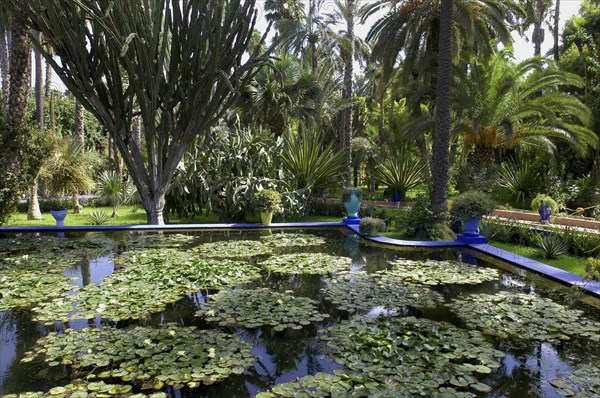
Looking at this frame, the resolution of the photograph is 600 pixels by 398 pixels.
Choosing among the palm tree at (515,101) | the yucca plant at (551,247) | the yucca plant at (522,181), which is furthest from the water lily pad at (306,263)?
the yucca plant at (522,181)

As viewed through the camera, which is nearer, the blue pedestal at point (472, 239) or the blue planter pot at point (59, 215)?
the blue pedestal at point (472, 239)

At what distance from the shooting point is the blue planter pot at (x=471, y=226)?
9062 millimetres

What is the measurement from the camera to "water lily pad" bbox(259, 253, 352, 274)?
700cm

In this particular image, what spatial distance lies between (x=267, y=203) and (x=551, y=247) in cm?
664

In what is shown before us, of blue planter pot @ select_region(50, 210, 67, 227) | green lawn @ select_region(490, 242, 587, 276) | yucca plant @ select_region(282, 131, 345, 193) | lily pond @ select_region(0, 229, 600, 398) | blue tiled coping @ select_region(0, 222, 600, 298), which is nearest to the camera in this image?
lily pond @ select_region(0, 229, 600, 398)

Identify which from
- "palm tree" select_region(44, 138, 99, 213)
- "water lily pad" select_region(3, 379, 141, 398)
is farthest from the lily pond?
"palm tree" select_region(44, 138, 99, 213)

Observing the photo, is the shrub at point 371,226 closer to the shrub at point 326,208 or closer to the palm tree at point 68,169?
the shrub at point 326,208

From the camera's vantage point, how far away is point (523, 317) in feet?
16.0

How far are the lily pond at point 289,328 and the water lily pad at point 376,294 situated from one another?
0.09 ft

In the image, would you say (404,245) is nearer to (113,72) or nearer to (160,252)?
(160,252)

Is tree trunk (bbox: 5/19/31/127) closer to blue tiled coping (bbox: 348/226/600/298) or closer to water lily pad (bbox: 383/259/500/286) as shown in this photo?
blue tiled coping (bbox: 348/226/600/298)

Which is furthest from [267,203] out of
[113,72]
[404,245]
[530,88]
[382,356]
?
[530,88]

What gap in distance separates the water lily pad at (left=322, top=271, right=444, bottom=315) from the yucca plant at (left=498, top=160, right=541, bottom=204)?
476 inches

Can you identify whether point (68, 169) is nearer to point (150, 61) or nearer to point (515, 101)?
point (150, 61)
